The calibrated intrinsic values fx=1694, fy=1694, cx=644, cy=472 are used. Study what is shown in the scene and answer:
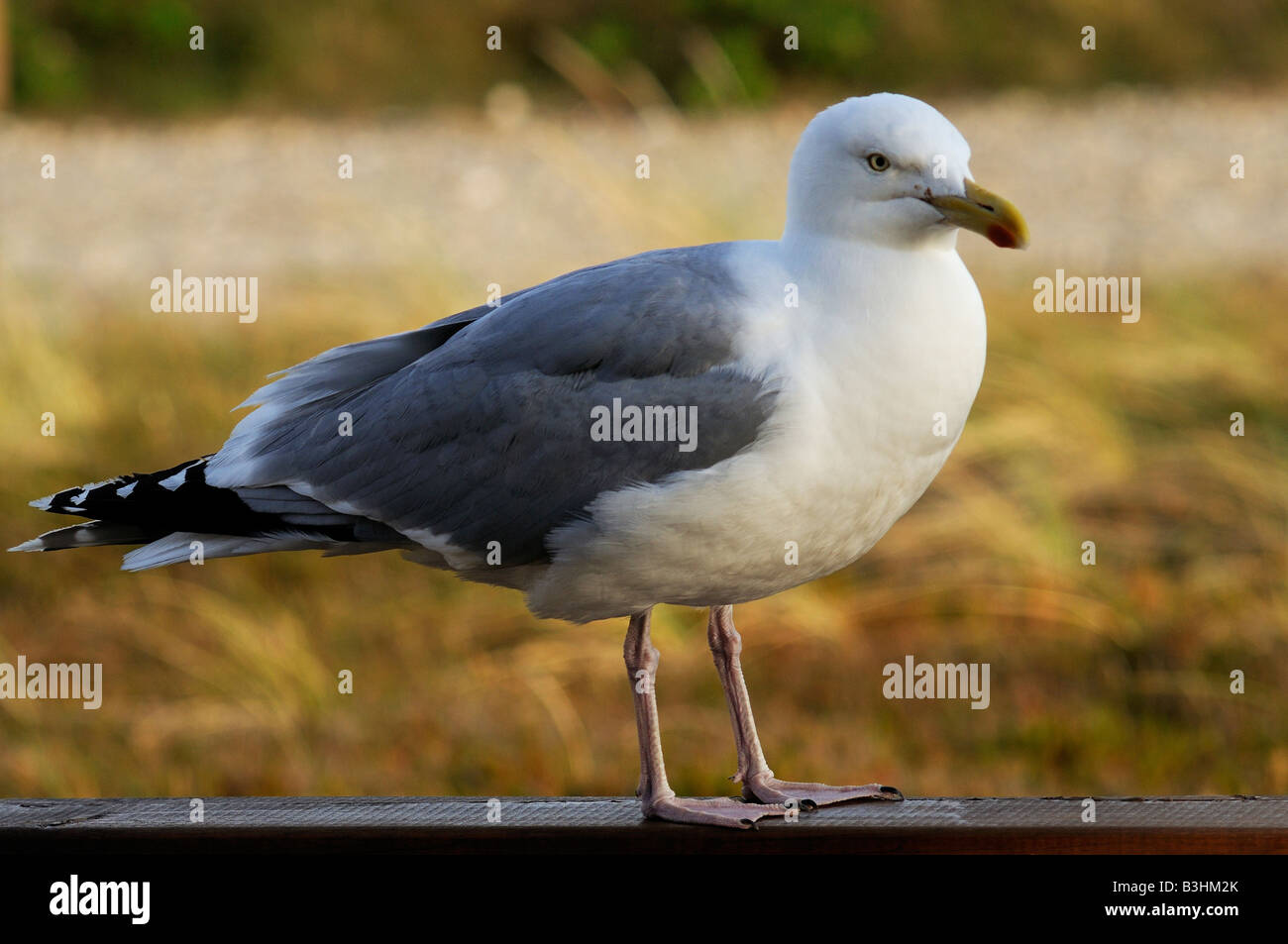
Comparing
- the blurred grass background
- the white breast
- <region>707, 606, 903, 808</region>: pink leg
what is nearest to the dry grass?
the blurred grass background

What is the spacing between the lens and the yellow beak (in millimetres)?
2201

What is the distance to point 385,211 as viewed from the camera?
5418 mm

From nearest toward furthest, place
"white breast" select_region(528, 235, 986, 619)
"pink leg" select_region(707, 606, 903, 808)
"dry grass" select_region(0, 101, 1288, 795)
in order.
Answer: "white breast" select_region(528, 235, 986, 619) < "pink leg" select_region(707, 606, 903, 808) < "dry grass" select_region(0, 101, 1288, 795)

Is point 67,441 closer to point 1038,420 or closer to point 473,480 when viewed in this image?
point 1038,420

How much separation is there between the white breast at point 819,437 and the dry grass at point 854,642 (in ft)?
5.68

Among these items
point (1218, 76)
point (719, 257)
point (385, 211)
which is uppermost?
point (1218, 76)

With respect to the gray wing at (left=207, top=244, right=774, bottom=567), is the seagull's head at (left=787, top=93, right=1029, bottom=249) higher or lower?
higher

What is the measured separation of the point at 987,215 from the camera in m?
2.22

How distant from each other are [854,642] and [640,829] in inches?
93.2

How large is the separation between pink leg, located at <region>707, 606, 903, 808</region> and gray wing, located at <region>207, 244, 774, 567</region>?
1.24ft

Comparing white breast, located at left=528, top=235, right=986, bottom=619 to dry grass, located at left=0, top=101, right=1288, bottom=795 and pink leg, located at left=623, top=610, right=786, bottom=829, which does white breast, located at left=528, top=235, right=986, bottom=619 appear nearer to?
pink leg, located at left=623, top=610, right=786, bottom=829

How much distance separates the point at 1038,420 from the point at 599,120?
7.90 meters

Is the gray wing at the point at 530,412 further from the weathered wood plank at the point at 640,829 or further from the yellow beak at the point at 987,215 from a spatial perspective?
the weathered wood plank at the point at 640,829
